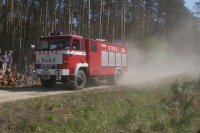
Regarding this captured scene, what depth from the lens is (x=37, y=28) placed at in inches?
1875

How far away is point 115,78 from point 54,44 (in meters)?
6.20

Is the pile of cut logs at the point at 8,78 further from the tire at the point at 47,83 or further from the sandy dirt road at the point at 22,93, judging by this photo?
the sandy dirt road at the point at 22,93

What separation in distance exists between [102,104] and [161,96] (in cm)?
552

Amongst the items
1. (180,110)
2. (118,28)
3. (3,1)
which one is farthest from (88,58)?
(118,28)

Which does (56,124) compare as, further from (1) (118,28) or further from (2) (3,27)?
(1) (118,28)

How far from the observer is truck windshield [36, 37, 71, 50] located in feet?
49.4

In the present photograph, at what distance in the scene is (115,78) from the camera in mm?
20359

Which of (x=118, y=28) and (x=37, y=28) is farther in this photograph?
(x=118, y=28)

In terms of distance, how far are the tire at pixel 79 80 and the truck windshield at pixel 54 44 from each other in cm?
157

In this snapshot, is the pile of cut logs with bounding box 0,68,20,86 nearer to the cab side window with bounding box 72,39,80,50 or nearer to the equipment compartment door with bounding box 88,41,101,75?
the equipment compartment door with bounding box 88,41,101,75

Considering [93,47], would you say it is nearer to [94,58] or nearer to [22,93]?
[94,58]

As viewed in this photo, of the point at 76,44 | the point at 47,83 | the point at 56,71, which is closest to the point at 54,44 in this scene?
the point at 76,44

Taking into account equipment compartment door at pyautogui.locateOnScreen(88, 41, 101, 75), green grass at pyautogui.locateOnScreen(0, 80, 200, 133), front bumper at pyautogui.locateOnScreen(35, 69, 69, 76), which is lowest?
green grass at pyautogui.locateOnScreen(0, 80, 200, 133)

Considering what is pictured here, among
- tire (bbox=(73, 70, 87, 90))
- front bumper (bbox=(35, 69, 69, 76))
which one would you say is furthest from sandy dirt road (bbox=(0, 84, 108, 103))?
front bumper (bbox=(35, 69, 69, 76))
